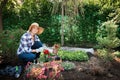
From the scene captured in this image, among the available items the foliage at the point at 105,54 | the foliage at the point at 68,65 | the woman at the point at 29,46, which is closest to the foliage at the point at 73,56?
the foliage at the point at 105,54

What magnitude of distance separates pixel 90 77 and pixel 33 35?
1927 mm

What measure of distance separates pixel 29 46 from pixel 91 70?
198 centimetres

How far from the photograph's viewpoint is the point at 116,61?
1210cm

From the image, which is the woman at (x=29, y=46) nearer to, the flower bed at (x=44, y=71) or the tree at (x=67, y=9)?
the flower bed at (x=44, y=71)

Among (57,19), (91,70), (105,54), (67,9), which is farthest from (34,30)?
(57,19)

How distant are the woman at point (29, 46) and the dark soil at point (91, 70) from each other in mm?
361

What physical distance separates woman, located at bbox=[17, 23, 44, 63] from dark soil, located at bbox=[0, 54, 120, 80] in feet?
1.19

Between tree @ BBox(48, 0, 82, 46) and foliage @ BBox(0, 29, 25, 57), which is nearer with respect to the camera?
foliage @ BBox(0, 29, 25, 57)

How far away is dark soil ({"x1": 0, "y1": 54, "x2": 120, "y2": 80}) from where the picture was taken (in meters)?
9.35

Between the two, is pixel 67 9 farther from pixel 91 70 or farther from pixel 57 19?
pixel 91 70

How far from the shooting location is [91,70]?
10211 mm

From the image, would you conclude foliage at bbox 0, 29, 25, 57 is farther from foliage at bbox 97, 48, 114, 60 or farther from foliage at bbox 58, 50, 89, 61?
foliage at bbox 97, 48, 114, 60

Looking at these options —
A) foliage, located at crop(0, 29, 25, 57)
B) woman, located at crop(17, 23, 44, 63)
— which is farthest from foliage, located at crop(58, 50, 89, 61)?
foliage, located at crop(0, 29, 25, 57)

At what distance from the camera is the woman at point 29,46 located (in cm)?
923
